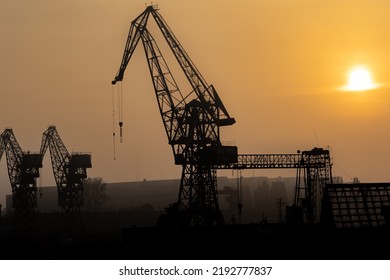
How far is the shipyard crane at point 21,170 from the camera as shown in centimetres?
13750

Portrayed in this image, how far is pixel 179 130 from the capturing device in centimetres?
8950

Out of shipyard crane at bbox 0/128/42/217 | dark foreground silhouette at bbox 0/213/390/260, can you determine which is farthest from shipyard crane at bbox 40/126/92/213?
dark foreground silhouette at bbox 0/213/390/260

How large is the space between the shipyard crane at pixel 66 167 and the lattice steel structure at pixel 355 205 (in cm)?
9155

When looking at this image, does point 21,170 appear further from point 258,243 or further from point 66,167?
point 258,243

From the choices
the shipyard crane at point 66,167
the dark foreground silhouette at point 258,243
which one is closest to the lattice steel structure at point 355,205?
Answer: the dark foreground silhouette at point 258,243

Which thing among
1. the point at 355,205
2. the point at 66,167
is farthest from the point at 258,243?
the point at 66,167

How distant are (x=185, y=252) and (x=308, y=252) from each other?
9616mm

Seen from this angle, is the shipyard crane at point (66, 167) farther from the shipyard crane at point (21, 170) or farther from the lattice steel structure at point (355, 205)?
the lattice steel structure at point (355, 205)

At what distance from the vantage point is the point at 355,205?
162 ft

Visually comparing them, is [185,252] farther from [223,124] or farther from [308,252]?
[223,124]

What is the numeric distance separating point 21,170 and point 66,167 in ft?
25.5

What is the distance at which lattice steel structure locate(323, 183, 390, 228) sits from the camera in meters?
48.4
